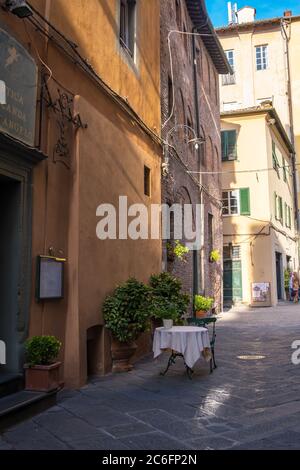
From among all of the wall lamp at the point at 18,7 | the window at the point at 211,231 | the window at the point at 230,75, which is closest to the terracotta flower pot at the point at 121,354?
the wall lamp at the point at 18,7

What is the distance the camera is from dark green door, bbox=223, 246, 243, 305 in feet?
75.2

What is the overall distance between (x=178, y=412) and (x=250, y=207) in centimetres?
1878

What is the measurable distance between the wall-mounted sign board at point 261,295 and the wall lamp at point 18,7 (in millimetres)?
18671

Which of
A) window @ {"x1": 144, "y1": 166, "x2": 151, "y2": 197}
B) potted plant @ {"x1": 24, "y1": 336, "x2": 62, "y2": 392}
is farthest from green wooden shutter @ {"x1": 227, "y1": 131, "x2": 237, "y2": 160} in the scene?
potted plant @ {"x1": 24, "y1": 336, "x2": 62, "y2": 392}

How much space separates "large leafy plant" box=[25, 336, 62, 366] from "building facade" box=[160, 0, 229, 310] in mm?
6030

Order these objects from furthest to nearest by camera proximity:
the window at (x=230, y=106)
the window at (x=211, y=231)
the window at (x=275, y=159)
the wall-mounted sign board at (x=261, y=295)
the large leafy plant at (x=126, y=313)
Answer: the window at (x=230, y=106) → the window at (x=275, y=159) → the wall-mounted sign board at (x=261, y=295) → the window at (x=211, y=231) → the large leafy plant at (x=126, y=313)

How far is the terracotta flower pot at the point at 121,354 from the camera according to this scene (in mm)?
7781

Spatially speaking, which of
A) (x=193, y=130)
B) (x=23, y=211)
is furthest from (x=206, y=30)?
(x=23, y=211)

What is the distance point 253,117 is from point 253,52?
754 cm

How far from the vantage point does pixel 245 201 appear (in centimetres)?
2339

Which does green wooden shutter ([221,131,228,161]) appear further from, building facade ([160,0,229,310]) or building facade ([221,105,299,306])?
building facade ([160,0,229,310])

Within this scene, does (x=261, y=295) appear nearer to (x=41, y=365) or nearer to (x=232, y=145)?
(x=232, y=145)

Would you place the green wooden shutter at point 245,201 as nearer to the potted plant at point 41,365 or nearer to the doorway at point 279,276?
the doorway at point 279,276

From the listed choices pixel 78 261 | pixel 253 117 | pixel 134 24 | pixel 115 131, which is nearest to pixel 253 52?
pixel 253 117
